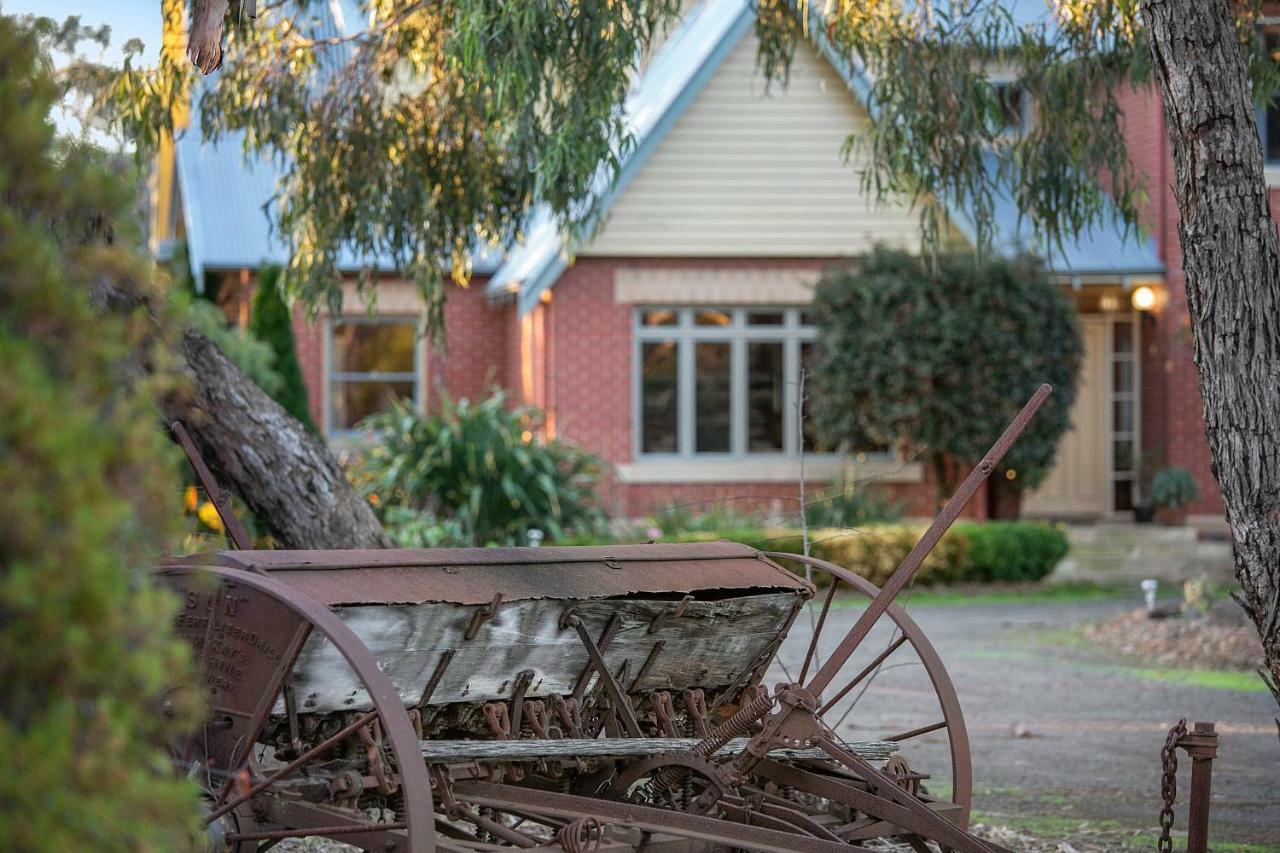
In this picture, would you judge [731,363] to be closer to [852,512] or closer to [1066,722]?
[852,512]

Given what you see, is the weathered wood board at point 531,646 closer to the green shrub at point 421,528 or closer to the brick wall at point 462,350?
the green shrub at point 421,528

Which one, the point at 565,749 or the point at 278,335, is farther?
the point at 278,335

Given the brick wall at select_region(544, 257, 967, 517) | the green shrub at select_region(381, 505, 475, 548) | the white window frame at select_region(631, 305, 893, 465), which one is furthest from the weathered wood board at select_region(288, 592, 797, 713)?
the white window frame at select_region(631, 305, 893, 465)

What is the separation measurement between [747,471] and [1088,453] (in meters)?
5.11

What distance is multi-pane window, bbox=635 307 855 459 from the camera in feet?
60.4

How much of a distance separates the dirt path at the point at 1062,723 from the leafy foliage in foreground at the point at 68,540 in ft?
16.9

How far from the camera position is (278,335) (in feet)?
57.3

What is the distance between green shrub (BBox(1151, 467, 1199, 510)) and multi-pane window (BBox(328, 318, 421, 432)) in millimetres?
9443

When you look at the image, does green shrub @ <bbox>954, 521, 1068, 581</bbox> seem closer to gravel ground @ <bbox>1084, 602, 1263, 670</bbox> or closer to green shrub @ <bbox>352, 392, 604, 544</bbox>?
gravel ground @ <bbox>1084, 602, 1263, 670</bbox>

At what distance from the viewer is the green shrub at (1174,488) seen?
1905 cm

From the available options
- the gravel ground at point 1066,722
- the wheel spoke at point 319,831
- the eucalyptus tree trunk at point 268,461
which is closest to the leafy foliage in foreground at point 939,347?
the gravel ground at point 1066,722

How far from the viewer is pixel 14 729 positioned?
2.00 metres

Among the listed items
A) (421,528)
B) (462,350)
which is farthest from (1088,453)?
(421,528)

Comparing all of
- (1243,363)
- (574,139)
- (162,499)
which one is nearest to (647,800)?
(1243,363)
